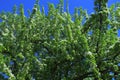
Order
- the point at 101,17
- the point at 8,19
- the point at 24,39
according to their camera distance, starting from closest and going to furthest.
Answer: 1. the point at 101,17
2. the point at 24,39
3. the point at 8,19

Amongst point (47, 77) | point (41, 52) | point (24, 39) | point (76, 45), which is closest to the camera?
point (76, 45)

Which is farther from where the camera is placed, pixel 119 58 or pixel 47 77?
pixel 47 77

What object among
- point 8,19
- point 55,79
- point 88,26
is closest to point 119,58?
point 88,26

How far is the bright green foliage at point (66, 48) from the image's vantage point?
39.5 ft

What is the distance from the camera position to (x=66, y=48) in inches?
537

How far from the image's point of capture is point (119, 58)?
13047mm

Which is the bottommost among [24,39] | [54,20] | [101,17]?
[101,17]

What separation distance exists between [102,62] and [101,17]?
1.66 metres

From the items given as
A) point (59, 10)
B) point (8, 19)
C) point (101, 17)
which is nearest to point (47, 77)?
point (101, 17)

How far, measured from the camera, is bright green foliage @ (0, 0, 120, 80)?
1204cm

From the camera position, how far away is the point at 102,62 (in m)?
12.7

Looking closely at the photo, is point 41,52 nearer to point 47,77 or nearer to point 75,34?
point 47,77

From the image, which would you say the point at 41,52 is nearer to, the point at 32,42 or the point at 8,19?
the point at 32,42

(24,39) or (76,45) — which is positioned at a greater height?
(24,39)
